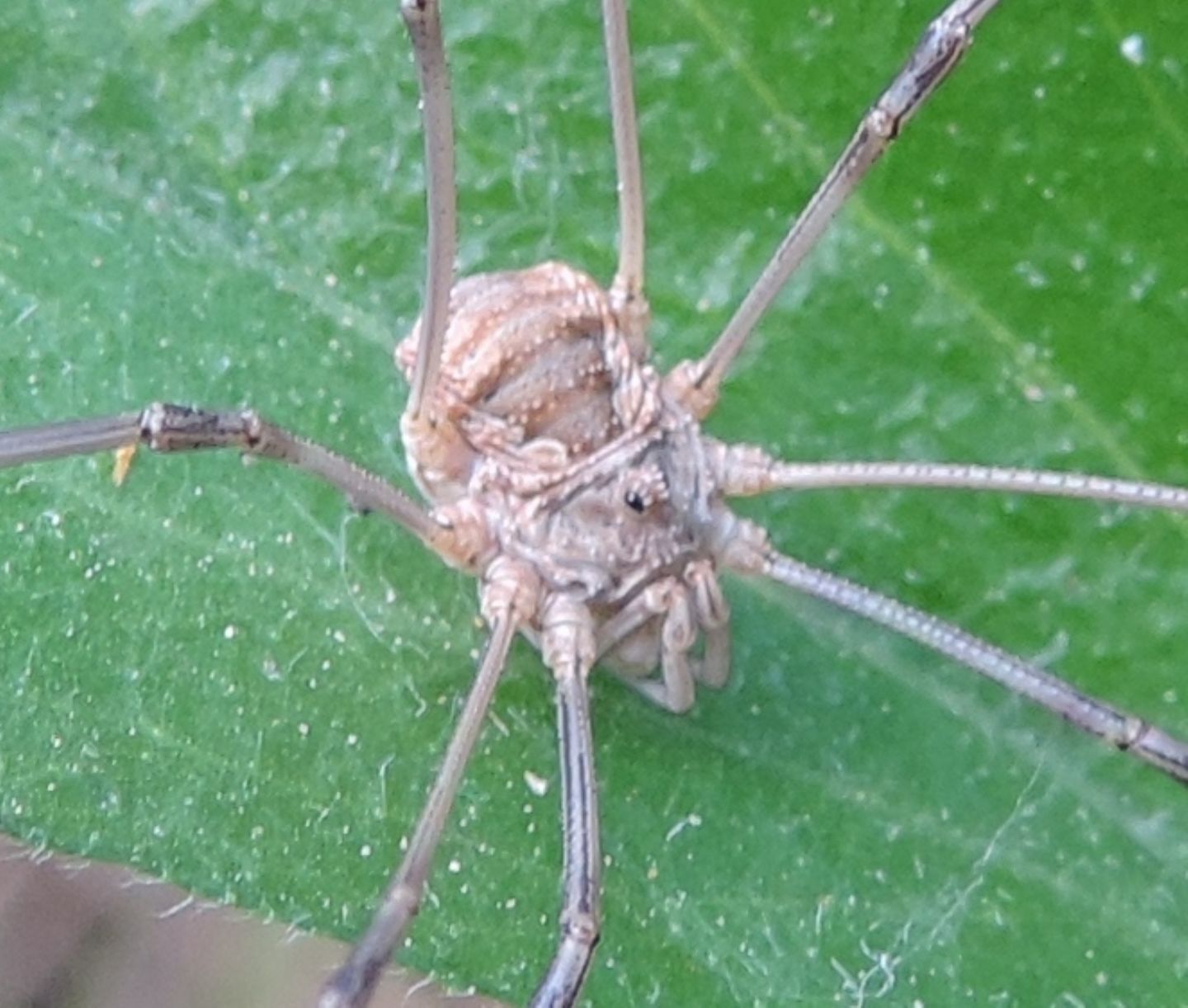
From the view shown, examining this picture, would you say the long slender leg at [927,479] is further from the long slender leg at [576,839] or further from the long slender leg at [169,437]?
the long slender leg at [169,437]

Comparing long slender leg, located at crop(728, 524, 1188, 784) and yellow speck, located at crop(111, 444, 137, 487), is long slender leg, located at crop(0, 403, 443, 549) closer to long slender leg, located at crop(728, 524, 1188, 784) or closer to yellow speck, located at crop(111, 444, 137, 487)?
yellow speck, located at crop(111, 444, 137, 487)

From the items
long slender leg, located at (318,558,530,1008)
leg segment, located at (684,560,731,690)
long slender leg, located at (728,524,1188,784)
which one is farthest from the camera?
leg segment, located at (684,560,731,690)

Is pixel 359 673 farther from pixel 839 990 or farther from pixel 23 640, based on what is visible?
pixel 839 990

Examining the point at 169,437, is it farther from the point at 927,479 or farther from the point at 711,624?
the point at 927,479

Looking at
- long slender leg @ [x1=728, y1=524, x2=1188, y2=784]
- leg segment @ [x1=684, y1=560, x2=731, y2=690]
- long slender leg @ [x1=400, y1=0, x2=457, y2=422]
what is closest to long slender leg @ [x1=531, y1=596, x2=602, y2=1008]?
leg segment @ [x1=684, y1=560, x2=731, y2=690]

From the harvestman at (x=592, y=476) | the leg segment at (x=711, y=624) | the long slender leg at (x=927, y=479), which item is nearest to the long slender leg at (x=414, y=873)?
the harvestman at (x=592, y=476)

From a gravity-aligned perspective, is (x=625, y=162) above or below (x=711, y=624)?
above

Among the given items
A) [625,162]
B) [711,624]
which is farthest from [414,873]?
[625,162]
